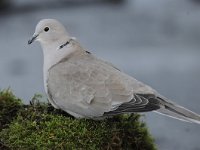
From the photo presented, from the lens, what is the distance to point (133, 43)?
6195 mm

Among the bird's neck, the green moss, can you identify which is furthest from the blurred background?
the green moss

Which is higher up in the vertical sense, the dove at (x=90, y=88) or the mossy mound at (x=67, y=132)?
the dove at (x=90, y=88)

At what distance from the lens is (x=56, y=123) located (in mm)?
2977

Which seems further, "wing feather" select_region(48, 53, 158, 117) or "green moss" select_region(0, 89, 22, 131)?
"green moss" select_region(0, 89, 22, 131)

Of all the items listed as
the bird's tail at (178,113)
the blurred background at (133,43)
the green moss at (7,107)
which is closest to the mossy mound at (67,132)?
the green moss at (7,107)

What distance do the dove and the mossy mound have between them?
0.27ft

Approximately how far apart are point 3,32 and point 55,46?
320cm

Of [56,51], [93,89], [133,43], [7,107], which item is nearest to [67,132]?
[93,89]

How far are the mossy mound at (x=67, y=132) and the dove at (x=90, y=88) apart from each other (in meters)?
0.08

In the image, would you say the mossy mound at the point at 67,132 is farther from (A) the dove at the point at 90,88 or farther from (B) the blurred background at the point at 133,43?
(B) the blurred background at the point at 133,43

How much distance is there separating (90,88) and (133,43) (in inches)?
125

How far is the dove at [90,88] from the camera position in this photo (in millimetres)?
2963

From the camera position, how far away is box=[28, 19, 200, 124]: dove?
2963 millimetres

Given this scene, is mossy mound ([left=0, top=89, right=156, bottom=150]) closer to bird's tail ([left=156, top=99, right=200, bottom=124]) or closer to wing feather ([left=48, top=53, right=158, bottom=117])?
wing feather ([left=48, top=53, right=158, bottom=117])
